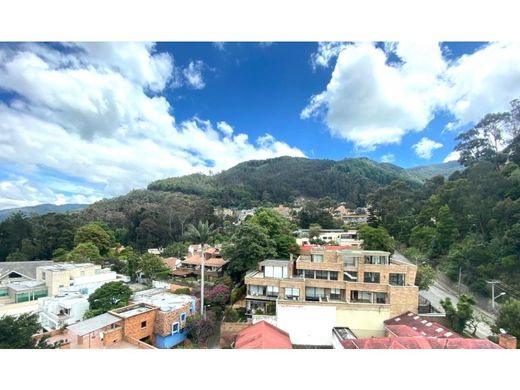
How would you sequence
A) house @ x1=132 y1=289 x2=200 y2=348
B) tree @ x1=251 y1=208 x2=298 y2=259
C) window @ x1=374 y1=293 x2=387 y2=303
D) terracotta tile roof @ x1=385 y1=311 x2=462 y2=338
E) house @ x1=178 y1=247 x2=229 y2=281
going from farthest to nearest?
house @ x1=178 y1=247 x2=229 y2=281 → tree @ x1=251 y1=208 x2=298 y2=259 → window @ x1=374 y1=293 x2=387 y2=303 → house @ x1=132 y1=289 x2=200 y2=348 → terracotta tile roof @ x1=385 y1=311 x2=462 y2=338

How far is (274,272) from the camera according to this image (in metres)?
6.29

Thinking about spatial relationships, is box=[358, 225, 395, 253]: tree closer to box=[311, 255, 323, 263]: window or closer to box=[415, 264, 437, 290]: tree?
box=[415, 264, 437, 290]: tree

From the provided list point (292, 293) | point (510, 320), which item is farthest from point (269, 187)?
point (510, 320)

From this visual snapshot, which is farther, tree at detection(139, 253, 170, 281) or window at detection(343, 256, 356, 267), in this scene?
tree at detection(139, 253, 170, 281)

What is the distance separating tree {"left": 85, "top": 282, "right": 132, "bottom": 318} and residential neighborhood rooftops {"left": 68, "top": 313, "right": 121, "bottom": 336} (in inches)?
51.0

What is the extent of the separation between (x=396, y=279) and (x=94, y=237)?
12.3 metres

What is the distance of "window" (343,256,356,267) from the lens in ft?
20.5

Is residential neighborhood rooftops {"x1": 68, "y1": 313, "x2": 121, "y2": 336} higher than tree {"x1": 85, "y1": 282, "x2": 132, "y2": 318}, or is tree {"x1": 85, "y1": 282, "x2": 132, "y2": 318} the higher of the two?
residential neighborhood rooftops {"x1": 68, "y1": 313, "x2": 121, "y2": 336}

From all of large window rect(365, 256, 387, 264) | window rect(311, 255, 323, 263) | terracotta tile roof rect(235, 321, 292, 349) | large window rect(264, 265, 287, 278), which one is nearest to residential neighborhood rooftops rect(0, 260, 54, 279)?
large window rect(264, 265, 287, 278)

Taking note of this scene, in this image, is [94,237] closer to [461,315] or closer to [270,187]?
[270,187]

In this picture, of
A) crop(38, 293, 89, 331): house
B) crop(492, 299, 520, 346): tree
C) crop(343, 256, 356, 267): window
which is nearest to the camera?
crop(492, 299, 520, 346): tree

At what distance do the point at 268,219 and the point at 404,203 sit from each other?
736cm

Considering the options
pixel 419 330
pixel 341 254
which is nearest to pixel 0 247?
pixel 341 254

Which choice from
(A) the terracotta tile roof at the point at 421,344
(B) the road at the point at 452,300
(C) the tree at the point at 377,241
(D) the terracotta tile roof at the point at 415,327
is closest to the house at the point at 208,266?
(C) the tree at the point at 377,241
